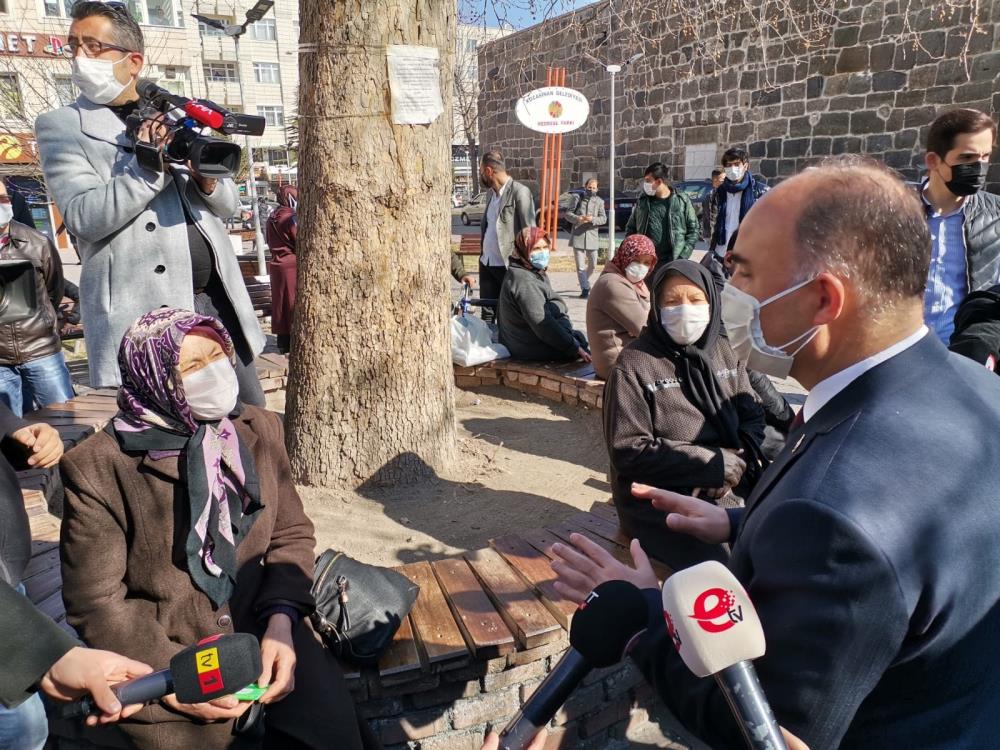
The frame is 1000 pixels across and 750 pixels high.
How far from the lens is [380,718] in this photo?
2.18 m

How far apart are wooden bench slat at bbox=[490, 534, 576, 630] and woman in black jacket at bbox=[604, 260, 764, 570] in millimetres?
419

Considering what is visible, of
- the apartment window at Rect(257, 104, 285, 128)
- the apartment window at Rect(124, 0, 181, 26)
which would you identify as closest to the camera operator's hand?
the apartment window at Rect(124, 0, 181, 26)

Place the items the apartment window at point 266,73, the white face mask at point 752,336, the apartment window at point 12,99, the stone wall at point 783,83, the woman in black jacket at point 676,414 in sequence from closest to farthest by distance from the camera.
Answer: the white face mask at point 752,336 → the woman in black jacket at point 676,414 → the apartment window at point 12,99 → the stone wall at point 783,83 → the apartment window at point 266,73

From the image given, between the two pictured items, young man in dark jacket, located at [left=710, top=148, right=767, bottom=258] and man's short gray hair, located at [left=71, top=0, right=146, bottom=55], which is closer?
man's short gray hair, located at [left=71, top=0, right=146, bottom=55]

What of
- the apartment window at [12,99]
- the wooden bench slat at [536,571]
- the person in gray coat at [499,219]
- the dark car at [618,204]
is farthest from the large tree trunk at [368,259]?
the dark car at [618,204]

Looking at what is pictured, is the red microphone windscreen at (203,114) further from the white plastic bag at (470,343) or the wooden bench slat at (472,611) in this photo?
the white plastic bag at (470,343)

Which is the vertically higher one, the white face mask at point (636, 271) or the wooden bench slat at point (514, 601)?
the white face mask at point (636, 271)

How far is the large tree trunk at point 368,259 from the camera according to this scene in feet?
10.7

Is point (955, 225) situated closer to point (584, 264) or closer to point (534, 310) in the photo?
point (534, 310)

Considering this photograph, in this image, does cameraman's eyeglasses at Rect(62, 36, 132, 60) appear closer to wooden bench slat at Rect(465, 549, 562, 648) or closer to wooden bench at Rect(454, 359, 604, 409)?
wooden bench slat at Rect(465, 549, 562, 648)

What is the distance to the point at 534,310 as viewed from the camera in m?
5.37

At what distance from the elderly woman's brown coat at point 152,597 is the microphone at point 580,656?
0.74 meters

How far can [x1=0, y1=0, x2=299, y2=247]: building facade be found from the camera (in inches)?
497

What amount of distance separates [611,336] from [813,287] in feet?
11.3
